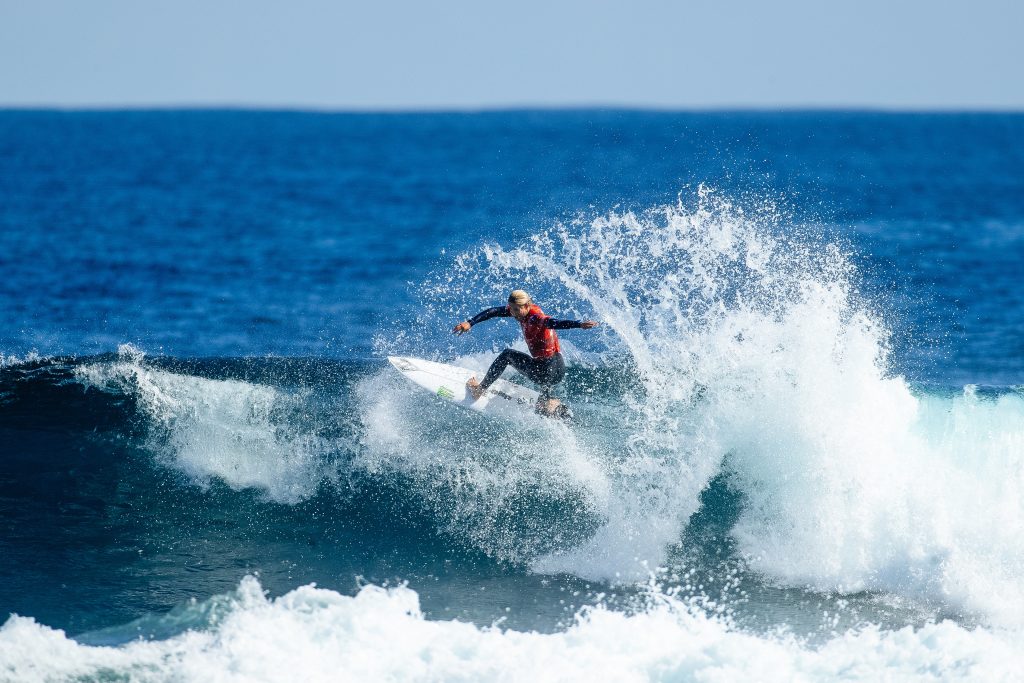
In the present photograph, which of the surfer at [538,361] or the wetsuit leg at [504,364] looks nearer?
the surfer at [538,361]

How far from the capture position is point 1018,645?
10273mm

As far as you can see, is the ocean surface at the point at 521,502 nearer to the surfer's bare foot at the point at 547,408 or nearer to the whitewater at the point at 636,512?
the whitewater at the point at 636,512

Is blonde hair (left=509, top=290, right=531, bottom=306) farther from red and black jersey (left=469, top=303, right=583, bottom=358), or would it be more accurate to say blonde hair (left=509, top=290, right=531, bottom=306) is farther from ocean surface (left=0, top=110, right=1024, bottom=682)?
ocean surface (left=0, top=110, right=1024, bottom=682)

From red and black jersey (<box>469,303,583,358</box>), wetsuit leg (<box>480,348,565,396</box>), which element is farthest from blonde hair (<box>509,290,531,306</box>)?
wetsuit leg (<box>480,348,565,396</box>)

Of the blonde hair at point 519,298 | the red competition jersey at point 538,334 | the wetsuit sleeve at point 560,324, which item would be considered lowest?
the red competition jersey at point 538,334

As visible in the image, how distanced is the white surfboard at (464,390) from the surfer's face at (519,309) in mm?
1197

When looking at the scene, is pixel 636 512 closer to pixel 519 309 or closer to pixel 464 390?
pixel 519 309

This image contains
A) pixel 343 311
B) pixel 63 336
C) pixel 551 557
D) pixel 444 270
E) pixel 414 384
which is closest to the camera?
pixel 551 557

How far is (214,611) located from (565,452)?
4729 mm

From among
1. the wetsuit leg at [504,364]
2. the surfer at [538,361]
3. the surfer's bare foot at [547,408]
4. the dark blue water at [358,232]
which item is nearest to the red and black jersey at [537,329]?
the surfer at [538,361]

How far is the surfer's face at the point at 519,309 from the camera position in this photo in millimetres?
13094

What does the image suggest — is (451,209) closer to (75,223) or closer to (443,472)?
(75,223)

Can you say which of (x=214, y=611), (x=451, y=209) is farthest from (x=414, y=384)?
(x=451, y=209)

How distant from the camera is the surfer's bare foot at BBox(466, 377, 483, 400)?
44.9 ft
